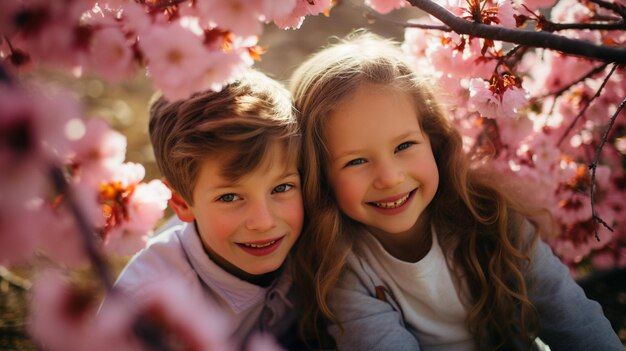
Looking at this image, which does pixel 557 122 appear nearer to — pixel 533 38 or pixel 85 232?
pixel 533 38

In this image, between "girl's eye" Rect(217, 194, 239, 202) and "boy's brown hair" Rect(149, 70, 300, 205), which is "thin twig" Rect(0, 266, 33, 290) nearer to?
"boy's brown hair" Rect(149, 70, 300, 205)

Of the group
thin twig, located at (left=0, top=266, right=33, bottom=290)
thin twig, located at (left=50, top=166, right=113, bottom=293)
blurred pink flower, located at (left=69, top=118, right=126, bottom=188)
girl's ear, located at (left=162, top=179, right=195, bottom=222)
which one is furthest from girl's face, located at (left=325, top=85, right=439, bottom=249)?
thin twig, located at (left=0, top=266, right=33, bottom=290)

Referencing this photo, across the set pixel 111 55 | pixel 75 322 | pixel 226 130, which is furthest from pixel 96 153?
pixel 226 130

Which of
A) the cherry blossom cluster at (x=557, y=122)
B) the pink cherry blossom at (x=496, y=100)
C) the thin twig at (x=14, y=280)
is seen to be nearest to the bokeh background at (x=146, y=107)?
the thin twig at (x=14, y=280)

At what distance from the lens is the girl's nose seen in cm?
133

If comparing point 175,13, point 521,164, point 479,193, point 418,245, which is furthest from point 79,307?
point 521,164

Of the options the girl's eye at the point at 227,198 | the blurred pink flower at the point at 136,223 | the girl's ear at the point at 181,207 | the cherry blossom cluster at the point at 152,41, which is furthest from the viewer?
the girl's ear at the point at 181,207

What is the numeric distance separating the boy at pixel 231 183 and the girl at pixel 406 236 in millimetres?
100

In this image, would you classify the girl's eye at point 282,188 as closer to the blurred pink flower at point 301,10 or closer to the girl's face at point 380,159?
the girl's face at point 380,159

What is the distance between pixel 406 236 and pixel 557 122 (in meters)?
0.79

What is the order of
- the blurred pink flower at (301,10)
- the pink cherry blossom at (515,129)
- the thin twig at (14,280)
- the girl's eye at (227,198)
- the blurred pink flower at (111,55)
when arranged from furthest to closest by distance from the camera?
1. the thin twig at (14,280)
2. the pink cherry blossom at (515,129)
3. the girl's eye at (227,198)
4. the blurred pink flower at (301,10)
5. the blurred pink flower at (111,55)

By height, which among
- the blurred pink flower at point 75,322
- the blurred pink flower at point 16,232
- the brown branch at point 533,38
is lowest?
the blurred pink flower at point 75,322

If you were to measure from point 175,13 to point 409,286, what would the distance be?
1012 millimetres

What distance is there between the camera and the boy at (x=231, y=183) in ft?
4.33
